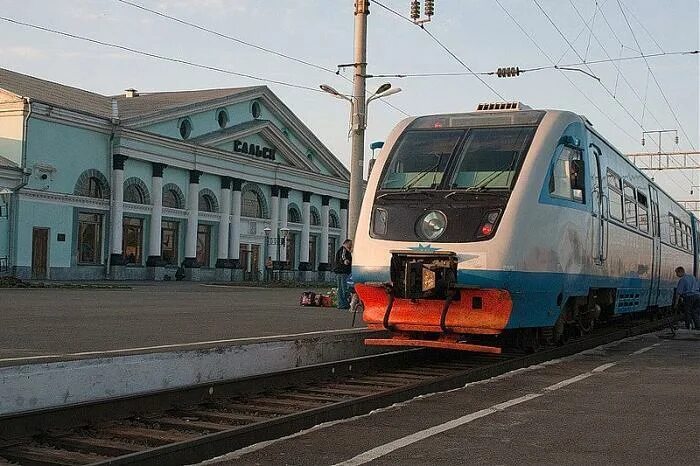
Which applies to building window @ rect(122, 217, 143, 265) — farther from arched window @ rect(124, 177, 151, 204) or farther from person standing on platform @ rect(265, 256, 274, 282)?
person standing on platform @ rect(265, 256, 274, 282)

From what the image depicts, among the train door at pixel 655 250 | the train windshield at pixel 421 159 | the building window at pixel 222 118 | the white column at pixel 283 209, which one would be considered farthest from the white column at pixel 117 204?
the train windshield at pixel 421 159

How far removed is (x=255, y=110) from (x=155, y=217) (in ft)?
36.5

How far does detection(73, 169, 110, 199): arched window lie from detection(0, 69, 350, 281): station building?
0.18ft

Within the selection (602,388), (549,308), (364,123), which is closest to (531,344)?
(549,308)

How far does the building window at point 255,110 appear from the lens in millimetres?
53875

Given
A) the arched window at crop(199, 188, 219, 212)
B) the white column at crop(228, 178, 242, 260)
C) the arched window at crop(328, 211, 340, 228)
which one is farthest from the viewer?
the arched window at crop(328, 211, 340, 228)

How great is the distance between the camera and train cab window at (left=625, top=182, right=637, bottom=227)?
1578 centimetres

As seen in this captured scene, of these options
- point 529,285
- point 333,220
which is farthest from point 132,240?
point 529,285

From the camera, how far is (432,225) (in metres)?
11.2

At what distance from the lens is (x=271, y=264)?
52.2m

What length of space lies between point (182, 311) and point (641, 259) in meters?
9.45

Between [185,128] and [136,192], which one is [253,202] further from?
[136,192]

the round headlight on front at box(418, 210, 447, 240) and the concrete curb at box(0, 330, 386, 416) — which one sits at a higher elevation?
the round headlight on front at box(418, 210, 447, 240)

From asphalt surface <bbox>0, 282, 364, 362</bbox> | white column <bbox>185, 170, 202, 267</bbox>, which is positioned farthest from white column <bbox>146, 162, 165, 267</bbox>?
asphalt surface <bbox>0, 282, 364, 362</bbox>
